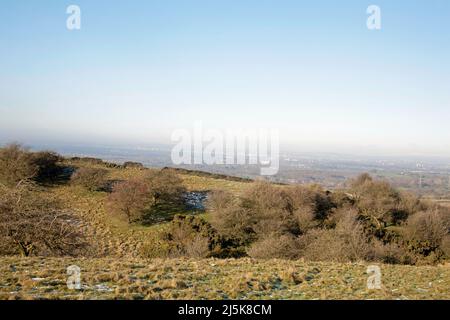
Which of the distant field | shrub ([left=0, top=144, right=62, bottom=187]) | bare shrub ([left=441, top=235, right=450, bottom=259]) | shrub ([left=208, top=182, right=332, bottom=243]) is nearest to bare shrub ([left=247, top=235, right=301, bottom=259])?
shrub ([left=208, top=182, right=332, bottom=243])

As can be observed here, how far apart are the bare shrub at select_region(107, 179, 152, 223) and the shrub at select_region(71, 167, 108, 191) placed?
5.98 metres

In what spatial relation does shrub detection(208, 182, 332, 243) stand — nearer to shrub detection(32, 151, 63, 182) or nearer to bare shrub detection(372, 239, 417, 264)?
bare shrub detection(372, 239, 417, 264)

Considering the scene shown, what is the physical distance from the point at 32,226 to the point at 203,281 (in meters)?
9.39

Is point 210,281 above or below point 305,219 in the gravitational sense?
above

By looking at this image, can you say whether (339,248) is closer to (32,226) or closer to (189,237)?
(189,237)

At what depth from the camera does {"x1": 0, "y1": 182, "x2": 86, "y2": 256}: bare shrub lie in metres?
15.2

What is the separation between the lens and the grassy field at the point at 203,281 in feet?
28.7

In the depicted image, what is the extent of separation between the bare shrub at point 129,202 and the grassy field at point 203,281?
21.4 meters

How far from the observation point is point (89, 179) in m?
41.1

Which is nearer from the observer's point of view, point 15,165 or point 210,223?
point 210,223

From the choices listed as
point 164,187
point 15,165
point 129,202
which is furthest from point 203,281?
point 15,165
